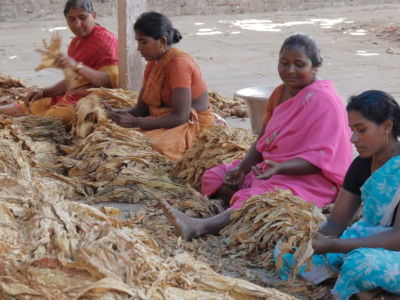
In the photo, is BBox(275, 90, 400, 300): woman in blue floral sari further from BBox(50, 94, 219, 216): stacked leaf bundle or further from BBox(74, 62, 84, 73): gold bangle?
BBox(74, 62, 84, 73): gold bangle

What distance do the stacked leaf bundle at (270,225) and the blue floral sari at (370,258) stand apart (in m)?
0.14

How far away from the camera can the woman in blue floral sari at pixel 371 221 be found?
2781 millimetres

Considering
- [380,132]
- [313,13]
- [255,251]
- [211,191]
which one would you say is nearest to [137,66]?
[211,191]

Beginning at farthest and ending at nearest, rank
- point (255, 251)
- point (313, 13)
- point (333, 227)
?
point (313, 13), point (255, 251), point (333, 227)

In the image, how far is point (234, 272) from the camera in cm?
326

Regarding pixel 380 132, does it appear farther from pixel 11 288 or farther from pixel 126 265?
pixel 11 288

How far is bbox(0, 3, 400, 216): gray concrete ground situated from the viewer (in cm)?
852

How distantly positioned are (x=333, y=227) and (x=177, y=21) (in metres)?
12.7

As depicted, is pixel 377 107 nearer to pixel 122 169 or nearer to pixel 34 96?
pixel 122 169

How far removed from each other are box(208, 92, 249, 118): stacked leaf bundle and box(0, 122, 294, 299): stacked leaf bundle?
404 cm

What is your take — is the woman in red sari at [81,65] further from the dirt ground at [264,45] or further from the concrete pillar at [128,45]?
the dirt ground at [264,45]

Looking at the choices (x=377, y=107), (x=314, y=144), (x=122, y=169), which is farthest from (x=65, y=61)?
(x=377, y=107)

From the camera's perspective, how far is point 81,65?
5.46 metres

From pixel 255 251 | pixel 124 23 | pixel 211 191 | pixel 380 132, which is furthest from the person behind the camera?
pixel 124 23
